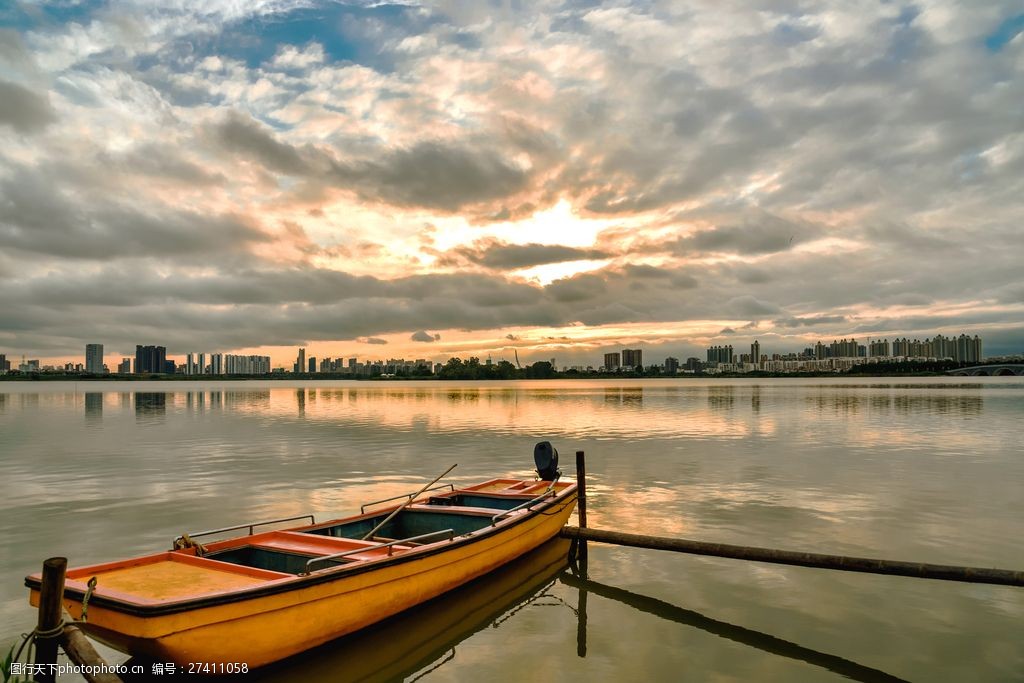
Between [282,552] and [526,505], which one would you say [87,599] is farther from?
[526,505]

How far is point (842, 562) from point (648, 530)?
7.54 m

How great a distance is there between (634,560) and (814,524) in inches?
286

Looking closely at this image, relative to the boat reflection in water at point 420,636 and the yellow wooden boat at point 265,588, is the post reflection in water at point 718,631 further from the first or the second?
the yellow wooden boat at point 265,588

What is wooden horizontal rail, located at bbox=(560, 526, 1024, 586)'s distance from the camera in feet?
39.5

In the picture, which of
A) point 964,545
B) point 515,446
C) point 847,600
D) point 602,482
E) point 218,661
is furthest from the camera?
point 515,446

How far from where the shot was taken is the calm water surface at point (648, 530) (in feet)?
37.6

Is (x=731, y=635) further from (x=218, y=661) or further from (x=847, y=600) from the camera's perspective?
(x=218, y=661)

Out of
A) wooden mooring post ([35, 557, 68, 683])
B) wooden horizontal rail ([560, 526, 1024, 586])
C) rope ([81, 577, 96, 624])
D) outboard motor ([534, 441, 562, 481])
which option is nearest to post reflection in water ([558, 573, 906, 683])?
wooden horizontal rail ([560, 526, 1024, 586])

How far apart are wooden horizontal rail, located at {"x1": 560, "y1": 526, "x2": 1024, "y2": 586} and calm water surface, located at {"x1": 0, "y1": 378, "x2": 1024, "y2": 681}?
1047 millimetres

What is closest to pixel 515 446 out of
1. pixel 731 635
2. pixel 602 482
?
pixel 602 482

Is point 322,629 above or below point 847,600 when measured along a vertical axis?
above

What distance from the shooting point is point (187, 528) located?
67.0 ft

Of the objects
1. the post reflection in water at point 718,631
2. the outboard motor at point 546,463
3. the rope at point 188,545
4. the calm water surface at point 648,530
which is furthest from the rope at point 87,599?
the outboard motor at point 546,463

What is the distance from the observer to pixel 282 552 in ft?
40.5
